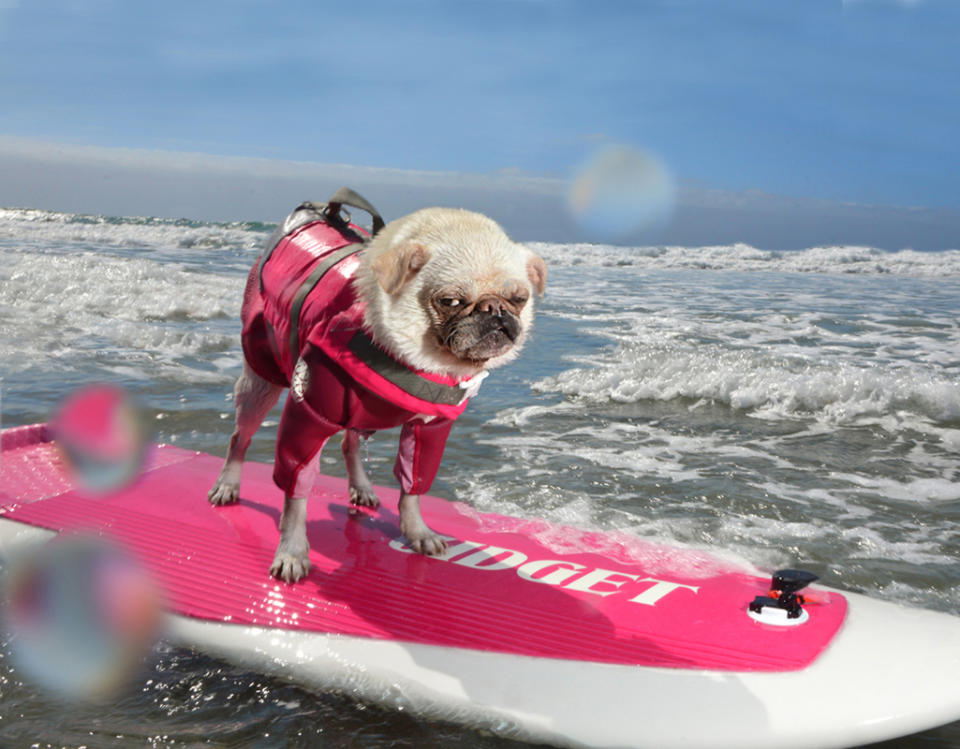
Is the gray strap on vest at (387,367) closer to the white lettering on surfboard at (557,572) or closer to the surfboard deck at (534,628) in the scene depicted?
the surfboard deck at (534,628)

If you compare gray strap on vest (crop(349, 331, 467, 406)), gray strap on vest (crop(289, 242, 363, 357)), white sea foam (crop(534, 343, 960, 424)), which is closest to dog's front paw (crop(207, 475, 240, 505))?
gray strap on vest (crop(289, 242, 363, 357))

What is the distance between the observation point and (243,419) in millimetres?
3660

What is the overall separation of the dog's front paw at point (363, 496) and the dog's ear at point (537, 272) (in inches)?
65.2

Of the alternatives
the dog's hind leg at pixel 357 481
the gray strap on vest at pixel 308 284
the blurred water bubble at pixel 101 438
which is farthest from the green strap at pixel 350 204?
the blurred water bubble at pixel 101 438

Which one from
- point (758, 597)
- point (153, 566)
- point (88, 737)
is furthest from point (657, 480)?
point (88, 737)

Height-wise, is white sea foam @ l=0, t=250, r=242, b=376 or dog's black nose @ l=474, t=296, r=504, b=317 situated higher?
dog's black nose @ l=474, t=296, r=504, b=317

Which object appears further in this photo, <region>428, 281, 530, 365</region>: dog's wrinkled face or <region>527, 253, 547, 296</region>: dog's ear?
<region>527, 253, 547, 296</region>: dog's ear

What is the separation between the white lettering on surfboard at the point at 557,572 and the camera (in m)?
2.96

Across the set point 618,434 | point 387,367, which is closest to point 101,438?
point 387,367

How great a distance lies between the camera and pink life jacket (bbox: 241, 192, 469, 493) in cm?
251

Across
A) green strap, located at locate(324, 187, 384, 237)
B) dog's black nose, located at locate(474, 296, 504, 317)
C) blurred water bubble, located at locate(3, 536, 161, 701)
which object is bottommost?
blurred water bubble, located at locate(3, 536, 161, 701)

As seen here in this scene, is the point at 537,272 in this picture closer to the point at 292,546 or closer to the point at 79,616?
the point at 292,546

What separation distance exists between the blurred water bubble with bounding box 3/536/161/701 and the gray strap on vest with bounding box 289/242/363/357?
1147mm

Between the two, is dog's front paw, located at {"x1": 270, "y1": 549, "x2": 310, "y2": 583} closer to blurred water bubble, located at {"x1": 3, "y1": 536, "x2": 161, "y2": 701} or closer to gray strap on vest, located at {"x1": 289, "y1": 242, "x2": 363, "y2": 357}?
blurred water bubble, located at {"x1": 3, "y1": 536, "x2": 161, "y2": 701}
